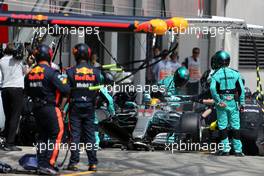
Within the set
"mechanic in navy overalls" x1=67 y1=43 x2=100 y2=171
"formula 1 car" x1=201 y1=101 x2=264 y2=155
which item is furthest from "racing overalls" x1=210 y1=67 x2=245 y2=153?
"mechanic in navy overalls" x1=67 y1=43 x2=100 y2=171

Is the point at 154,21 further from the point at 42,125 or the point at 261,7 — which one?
the point at 261,7

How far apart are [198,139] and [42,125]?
3.74 m

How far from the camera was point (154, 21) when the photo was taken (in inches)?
393

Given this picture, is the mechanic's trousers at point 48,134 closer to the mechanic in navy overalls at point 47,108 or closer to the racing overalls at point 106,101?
the mechanic in navy overalls at point 47,108

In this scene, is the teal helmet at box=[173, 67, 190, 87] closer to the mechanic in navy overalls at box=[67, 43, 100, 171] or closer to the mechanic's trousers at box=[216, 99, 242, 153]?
the mechanic's trousers at box=[216, 99, 242, 153]

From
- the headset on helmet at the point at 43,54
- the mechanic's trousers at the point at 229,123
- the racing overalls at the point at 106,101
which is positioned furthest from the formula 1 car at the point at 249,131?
the headset on helmet at the point at 43,54

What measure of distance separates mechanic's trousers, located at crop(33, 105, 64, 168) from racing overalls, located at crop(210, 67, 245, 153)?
3508mm

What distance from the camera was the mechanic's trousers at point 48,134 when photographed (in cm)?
953

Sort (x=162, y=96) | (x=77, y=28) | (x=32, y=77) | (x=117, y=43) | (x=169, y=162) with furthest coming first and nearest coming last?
(x=117, y=43), (x=162, y=96), (x=169, y=162), (x=77, y=28), (x=32, y=77)

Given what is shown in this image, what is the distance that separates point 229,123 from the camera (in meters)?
12.2

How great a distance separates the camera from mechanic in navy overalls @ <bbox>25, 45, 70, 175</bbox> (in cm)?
953

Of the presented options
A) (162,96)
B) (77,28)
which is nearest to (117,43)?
(162,96)

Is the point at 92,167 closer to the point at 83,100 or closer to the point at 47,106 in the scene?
the point at 83,100

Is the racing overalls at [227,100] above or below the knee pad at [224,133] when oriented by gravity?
above
